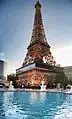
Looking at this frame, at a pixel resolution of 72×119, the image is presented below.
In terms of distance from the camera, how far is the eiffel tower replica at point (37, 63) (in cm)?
1105

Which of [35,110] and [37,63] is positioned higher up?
[37,63]

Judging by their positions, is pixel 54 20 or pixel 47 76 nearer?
pixel 54 20

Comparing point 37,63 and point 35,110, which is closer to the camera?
point 35,110

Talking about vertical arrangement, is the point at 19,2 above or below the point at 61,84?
above

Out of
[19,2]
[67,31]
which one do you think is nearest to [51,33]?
[67,31]

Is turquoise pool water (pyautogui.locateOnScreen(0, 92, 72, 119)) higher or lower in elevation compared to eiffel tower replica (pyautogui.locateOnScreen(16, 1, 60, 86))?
lower

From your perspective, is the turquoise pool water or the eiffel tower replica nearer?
the turquoise pool water

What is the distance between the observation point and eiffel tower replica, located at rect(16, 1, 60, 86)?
36.3 ft

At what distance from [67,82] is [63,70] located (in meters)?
0.75

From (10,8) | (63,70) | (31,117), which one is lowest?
(31,117)

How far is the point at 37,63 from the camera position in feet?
37.3

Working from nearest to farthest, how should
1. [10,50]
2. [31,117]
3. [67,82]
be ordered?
[31,117] < [10,50] < [67,82]

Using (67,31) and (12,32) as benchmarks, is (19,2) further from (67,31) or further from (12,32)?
(67,31)

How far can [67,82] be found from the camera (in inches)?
395
